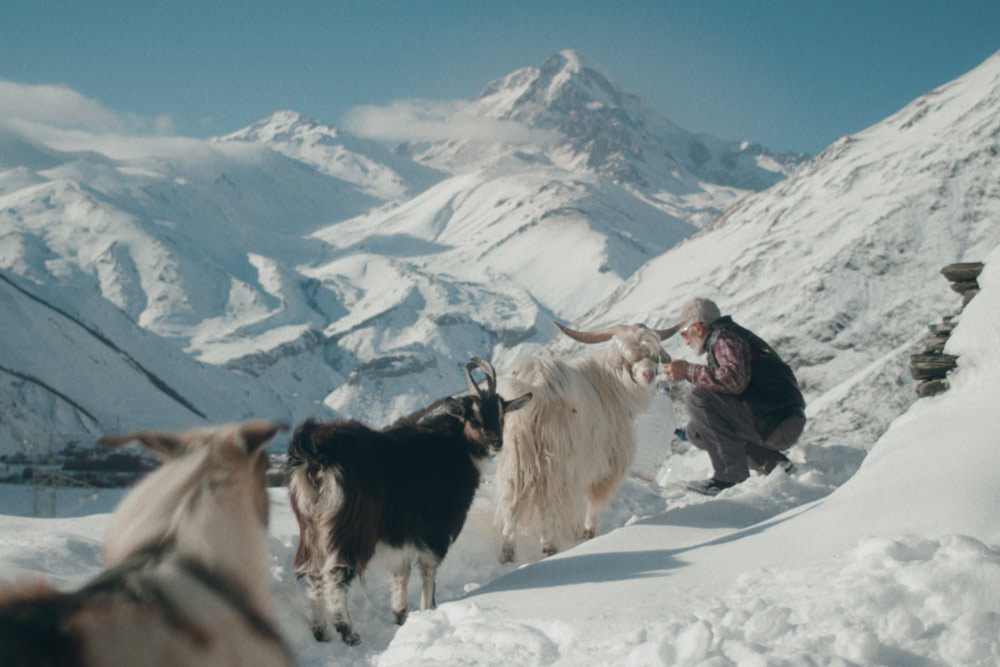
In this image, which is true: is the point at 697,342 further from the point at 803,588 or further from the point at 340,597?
the point at 340,597

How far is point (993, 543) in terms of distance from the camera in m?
2.89

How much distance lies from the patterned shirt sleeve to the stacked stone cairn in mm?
1182

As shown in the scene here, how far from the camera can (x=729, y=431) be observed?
637 centimetres

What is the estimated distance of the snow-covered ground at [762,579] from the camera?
100 inches

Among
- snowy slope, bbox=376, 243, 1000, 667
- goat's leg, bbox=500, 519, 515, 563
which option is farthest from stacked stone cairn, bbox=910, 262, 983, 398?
goat's leg, bbox=500, 519, 515, 563

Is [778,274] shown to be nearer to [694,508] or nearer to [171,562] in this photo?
[694,508]

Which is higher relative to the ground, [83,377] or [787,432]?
[83,377]

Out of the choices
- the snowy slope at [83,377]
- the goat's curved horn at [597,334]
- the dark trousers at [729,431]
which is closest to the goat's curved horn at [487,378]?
the goat's curved horn at [597,334]

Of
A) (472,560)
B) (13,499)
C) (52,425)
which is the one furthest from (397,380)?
(472,560)

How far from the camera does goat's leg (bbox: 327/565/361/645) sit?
407 centimetres

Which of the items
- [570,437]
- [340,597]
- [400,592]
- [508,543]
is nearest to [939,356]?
[570,437]

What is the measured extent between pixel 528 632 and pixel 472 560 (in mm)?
2592

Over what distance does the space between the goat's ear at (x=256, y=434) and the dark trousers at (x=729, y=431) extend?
17.0 feet

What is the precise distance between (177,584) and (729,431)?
560 cm
